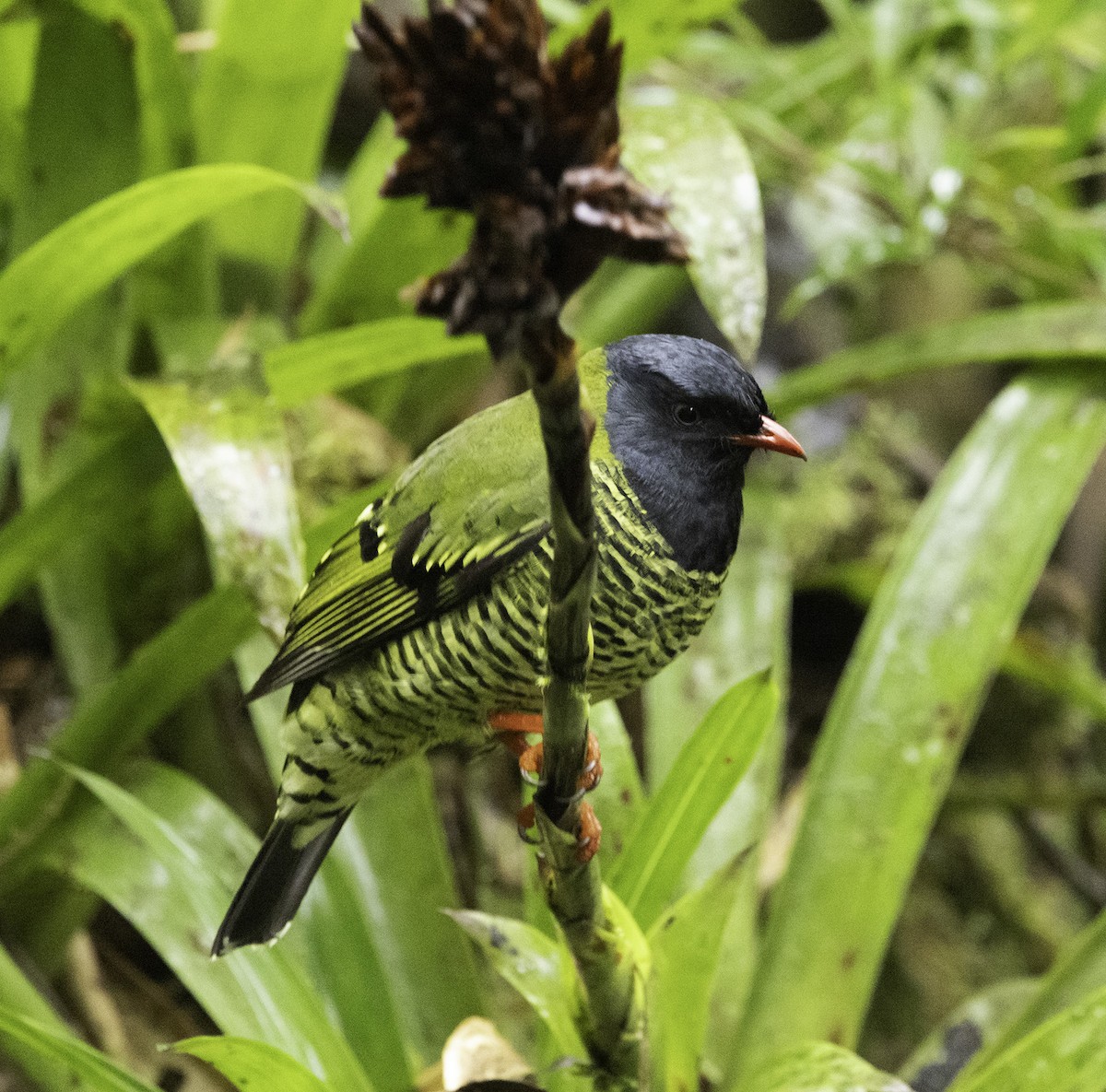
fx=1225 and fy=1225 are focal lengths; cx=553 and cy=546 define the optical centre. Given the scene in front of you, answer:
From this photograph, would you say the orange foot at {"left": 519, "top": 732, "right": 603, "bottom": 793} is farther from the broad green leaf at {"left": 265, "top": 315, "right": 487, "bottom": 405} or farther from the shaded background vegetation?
the broad green leaf at {"left": 265, "top": 315, "right": 487, "bottom": 405}

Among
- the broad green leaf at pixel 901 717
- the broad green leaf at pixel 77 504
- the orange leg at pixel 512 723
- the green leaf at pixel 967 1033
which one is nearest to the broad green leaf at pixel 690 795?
the orange leg at pixel 512 723

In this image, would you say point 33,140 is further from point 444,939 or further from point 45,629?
point 444,939

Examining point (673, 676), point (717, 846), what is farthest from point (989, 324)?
point (717, 846)

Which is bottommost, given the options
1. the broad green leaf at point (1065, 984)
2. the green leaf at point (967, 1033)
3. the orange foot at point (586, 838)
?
the green leaf at point (967, 1033)

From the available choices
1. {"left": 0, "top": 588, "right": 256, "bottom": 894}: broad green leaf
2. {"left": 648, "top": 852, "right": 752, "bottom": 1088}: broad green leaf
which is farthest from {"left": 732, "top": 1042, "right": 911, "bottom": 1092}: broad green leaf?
{"left": 0, "top": 588, "right": 256, "bottom": 894}: broad green leaf

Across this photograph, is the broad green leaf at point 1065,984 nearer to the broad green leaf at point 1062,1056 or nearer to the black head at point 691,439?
the broad green leaf at point 1062,1056

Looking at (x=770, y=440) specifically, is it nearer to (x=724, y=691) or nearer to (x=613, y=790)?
(x=613, y=790)
